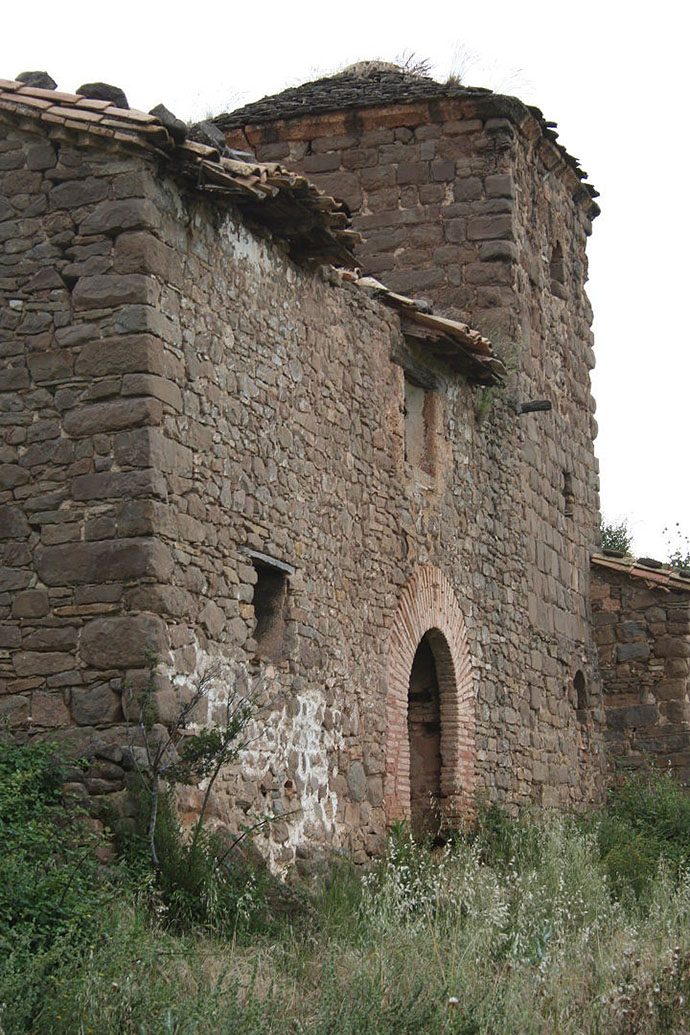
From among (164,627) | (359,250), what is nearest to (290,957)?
(164,627)

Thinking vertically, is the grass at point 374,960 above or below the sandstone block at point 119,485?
below

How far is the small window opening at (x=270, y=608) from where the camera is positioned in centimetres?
1107

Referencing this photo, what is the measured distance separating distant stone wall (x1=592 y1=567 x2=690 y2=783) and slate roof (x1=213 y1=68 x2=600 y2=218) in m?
4.88

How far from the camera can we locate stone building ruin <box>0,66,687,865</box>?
32.1ft

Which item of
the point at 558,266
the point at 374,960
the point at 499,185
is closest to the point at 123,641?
the point at 374,960

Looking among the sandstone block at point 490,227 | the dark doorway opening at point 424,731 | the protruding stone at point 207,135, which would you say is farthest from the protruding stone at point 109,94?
the sandstone block at point 490,227

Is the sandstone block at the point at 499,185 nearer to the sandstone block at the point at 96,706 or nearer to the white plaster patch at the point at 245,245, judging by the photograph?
the white plaster patch at the point at 245,245

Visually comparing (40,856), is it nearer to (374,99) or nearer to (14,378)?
(14,378)

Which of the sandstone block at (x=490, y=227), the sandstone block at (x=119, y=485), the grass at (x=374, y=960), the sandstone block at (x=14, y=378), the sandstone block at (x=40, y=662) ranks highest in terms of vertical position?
the sandstone block at (x=490, y=227)

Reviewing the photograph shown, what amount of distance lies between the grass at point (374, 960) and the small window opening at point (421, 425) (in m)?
3.36

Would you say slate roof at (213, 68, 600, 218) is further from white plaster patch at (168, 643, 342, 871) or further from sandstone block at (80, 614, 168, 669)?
sandstone block at (80, 614, 168, 669)

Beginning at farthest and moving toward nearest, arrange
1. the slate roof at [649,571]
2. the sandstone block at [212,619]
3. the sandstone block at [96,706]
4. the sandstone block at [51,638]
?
the slate roof at [649,571]
the sandstone block at [212,619]
the sandstone block at [51,638]
the sandstone block at [96,706]

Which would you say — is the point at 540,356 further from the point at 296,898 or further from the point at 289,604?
the point at 296,898

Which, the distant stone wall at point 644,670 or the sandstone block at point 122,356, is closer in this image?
the sandstone block at point 122,356
